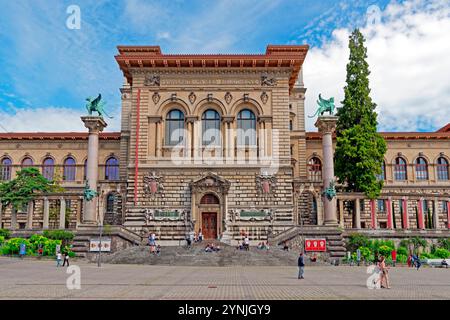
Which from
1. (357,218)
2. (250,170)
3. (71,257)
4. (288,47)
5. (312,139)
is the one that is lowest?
(71,257)

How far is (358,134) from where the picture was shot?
139 feet

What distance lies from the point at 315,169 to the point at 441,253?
19260mm

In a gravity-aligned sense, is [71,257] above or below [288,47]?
below

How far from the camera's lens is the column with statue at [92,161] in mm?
38500

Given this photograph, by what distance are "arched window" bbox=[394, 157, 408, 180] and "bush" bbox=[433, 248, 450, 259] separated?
56.0 feet

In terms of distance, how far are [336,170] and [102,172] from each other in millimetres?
26637

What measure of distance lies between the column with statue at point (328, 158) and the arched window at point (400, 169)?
16503mm

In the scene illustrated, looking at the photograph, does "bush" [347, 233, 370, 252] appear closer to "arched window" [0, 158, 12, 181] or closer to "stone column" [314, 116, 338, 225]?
"stone column" [314, 116, 338, 225]

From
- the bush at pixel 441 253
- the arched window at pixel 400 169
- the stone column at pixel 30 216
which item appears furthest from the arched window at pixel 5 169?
the bush at pixel 441 253

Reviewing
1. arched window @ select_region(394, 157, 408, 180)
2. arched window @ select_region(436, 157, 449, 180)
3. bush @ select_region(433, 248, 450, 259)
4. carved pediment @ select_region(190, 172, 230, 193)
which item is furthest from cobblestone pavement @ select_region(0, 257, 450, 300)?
arched window @ select_region(436, 157, 449, 180)

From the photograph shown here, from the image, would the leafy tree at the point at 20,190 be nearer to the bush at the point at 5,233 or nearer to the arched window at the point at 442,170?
the bush at the point at 5,233

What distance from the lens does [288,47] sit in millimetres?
54312
